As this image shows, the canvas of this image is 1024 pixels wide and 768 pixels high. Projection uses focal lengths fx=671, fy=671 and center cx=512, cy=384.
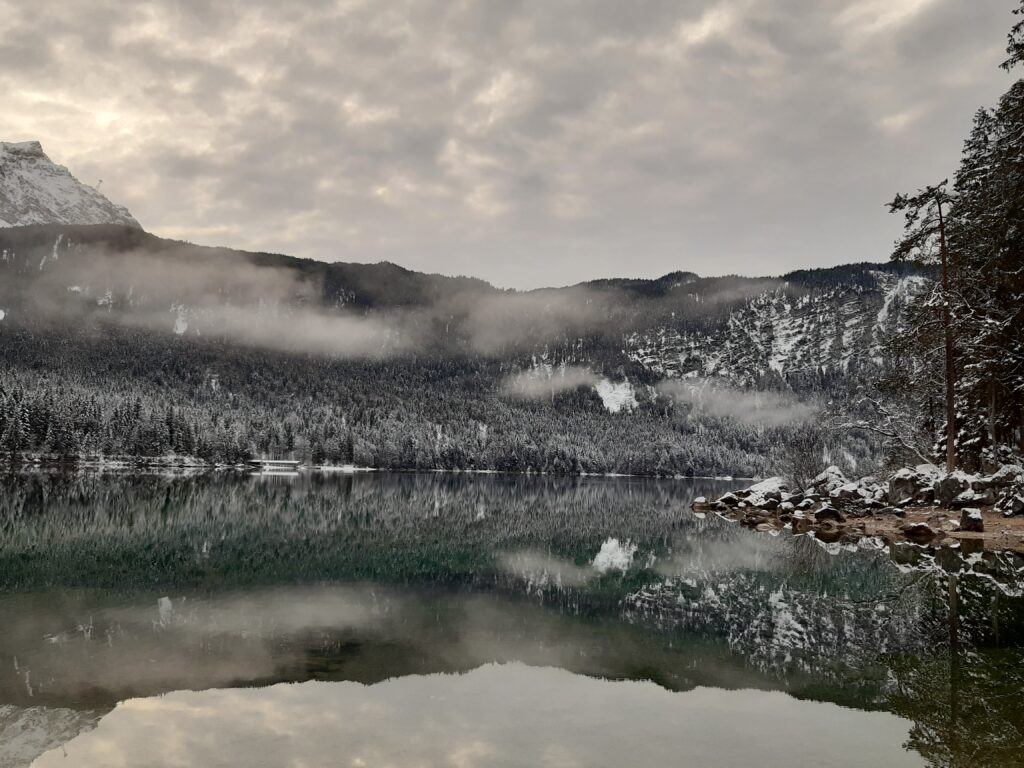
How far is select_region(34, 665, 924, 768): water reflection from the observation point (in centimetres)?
760

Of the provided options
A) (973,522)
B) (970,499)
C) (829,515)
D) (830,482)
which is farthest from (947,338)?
(830,482)

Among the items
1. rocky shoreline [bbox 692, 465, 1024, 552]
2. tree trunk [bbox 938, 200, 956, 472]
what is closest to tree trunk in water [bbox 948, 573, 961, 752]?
rocky shoreline [bbox 692, 465, 1024, 552]

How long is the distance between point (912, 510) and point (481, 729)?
110ft

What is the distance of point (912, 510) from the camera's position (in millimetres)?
34719

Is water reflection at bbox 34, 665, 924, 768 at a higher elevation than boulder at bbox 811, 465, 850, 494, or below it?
higher

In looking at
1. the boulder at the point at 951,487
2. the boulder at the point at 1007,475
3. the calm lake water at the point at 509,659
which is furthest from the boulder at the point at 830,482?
the calm lake water at the point at 509,659

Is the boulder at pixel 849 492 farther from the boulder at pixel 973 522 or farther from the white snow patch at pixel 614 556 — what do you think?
the white snow patch at pixel 614 556

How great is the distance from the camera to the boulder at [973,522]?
27.4 m

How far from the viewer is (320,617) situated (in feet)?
49.9

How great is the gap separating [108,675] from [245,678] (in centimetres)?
210

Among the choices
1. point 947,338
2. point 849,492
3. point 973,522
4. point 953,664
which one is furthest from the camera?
point 849,492

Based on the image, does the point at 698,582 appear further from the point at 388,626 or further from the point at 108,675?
the point at 108,675

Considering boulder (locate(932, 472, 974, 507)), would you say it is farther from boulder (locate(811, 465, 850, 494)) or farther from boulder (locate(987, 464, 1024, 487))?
boulder (locate(811, 465, 850, 494))

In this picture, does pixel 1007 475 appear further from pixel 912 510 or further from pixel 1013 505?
pixel 912 510
